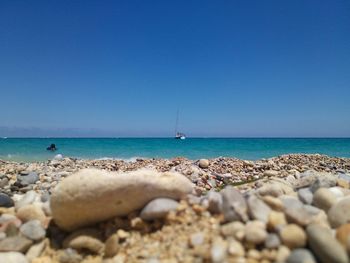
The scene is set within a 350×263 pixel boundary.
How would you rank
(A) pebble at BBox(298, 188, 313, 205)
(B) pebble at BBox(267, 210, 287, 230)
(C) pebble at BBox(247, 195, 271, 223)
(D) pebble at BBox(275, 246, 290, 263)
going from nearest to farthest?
(D) pebble at BBox(275, 246, 290, 263) → (B) pebble at BBox(267, 210, 287, 230) → (C) pebble at BBox(247, 195, 271, 223) → (A) pebble at BBox(298, 188, 313, 205)

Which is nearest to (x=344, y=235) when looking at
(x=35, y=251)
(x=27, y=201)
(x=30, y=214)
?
(x=35, y=251)

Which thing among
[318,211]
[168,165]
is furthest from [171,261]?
[168,165]

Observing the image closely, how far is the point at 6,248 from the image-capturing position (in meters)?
3.54

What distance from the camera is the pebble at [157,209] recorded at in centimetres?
359

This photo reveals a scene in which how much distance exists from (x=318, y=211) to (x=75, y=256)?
301 centimetres

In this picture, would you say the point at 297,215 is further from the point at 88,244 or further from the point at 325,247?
the point at 88,244

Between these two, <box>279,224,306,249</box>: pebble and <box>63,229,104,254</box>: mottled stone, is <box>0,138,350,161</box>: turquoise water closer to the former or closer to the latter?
<box>63,229,104,254</box>: mottled stone

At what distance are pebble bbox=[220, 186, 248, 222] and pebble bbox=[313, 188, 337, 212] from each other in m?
1.05

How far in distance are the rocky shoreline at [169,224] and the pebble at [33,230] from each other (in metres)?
0.01

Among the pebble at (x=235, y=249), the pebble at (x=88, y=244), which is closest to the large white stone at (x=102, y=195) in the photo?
the pebble at (x=88, y=244)

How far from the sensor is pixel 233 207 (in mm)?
3174

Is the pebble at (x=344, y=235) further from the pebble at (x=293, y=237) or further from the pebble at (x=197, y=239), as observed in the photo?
the pebble at (x=197, y=239)

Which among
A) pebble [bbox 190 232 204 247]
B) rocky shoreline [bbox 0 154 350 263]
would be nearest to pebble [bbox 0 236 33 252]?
rocky shoreline [bbox 0 154 350 263]

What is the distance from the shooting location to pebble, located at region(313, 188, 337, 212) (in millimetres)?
3510
